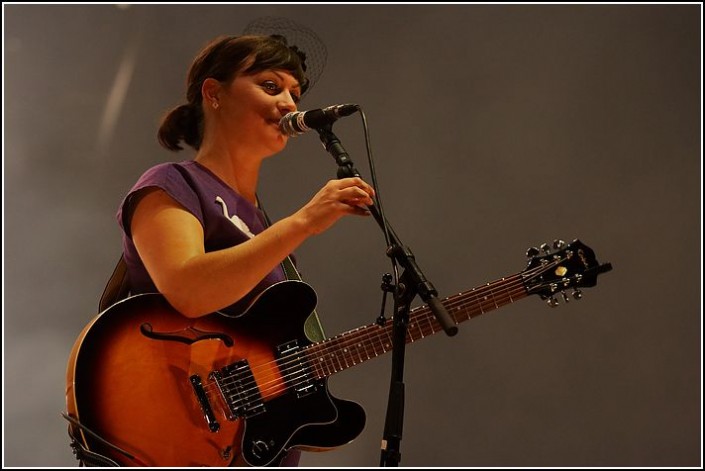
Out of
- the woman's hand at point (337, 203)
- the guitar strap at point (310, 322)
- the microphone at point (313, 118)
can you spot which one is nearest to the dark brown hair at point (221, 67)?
the microphone at point (313, 118)

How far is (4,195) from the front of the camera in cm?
222

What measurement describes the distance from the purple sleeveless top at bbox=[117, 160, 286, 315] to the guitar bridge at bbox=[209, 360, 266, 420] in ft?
0.41

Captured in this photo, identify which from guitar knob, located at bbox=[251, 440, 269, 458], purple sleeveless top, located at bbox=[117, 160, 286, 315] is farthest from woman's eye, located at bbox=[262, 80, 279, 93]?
guitar knob, located at bbox=[251, 440, 269, 458]

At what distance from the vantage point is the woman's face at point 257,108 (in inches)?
62.2

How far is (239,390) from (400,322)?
1.13 ft

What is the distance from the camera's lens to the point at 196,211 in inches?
54.8

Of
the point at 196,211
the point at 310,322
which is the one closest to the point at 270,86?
the point at 196,211

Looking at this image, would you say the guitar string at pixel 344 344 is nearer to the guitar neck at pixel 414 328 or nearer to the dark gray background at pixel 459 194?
the guitar neck at pixel 414 328

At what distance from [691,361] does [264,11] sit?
174 centimetres

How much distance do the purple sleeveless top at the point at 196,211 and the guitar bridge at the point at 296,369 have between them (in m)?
0.12

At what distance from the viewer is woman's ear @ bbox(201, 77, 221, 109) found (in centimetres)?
163

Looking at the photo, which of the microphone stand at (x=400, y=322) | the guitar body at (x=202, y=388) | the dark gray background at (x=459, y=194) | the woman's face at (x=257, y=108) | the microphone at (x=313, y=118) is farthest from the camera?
the dark gray background at (x=459, y=194)

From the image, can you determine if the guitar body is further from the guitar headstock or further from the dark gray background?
the dark gray background

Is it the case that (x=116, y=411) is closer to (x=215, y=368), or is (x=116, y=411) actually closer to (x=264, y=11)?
(x=215, y=368)
